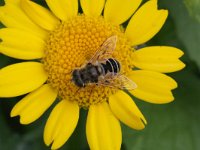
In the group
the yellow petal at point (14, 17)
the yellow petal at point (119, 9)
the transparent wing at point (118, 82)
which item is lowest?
the transparent wing at point (118, 82)

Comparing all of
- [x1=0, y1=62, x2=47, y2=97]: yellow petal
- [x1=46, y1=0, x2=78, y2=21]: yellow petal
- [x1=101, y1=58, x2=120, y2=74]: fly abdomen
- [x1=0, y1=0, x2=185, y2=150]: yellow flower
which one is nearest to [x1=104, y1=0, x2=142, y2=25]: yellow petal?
[x1=0, y1=0, x2=185, y2=150]: yellow flower

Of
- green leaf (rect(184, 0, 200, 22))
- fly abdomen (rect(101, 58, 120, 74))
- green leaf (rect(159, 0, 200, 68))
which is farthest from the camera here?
green leaf (rect(159, 0, 200, 68))

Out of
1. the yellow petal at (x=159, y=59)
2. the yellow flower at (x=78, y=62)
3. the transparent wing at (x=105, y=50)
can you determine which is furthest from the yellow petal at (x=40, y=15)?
the yellow petal at (x=159, y=59)

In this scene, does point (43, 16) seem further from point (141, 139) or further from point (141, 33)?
point (141, 139)

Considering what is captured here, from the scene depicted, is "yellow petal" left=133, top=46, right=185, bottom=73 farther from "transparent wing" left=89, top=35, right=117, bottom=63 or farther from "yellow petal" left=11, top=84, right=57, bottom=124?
"yellow petal" left=11, top=84, right=57, bottom=124

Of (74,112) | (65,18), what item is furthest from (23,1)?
(74,112)

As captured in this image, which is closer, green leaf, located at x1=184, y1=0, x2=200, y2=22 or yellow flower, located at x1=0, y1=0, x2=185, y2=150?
yellow flower, located at x1=0, y1=0, x2=185, y2=150

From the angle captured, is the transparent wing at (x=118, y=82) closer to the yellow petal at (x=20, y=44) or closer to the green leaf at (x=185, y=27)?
the yellow petal at (x=20, y=44)
